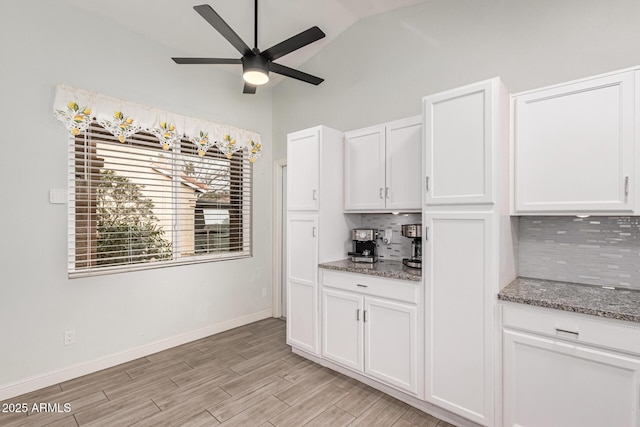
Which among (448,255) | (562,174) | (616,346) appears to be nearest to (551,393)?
(616,346)

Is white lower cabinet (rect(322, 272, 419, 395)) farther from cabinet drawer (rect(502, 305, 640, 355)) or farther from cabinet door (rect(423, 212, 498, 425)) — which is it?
cabinet drawer (rect(502, 305, 640, 355))

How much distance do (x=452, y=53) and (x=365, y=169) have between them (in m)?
1.23

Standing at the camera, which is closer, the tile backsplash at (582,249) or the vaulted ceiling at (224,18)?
the tile backsplash at (582,249)

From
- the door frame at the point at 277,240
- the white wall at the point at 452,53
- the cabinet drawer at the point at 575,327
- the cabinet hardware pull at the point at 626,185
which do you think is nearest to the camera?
the cabinet drawer at the point at 575,327

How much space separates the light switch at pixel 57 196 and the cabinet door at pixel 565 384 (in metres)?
3.50

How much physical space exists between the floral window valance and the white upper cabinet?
156 cm

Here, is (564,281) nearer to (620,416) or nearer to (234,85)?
(620,416)

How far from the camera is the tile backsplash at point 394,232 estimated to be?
3.00m

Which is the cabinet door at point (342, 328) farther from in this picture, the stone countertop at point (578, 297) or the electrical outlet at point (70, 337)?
the electrical outlet at point (70, 337)

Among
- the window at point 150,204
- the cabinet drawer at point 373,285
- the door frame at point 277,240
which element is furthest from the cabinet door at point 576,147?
the window at point 150,204

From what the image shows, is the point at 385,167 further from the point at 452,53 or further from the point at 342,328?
the point at 342,328

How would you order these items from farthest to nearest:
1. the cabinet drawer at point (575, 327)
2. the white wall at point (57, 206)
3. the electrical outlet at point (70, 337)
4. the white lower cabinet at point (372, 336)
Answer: the electrical outlet at point (70, 337)
the white wall at point (57, 206)
the white lower cabinet at point (372, 336)
the cabinet drawer at point (575, 327)

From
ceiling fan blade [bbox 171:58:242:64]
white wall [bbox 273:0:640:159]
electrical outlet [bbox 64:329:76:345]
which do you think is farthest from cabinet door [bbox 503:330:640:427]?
electrical outlet [bbox 64:329:76:345]

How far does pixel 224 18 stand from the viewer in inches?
118
